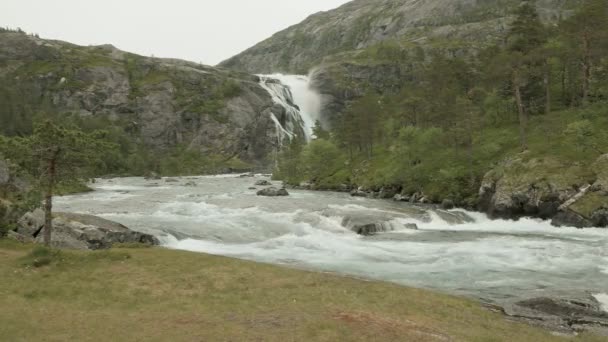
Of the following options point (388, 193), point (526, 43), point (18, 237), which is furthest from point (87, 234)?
point (526, 43)

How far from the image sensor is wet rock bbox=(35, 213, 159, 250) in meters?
30.5

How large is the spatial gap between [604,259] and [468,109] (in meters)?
39.1

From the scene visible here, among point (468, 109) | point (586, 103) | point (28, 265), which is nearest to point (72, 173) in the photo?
point (28, 265)

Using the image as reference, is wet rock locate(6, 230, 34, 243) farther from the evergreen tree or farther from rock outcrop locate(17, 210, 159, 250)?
the evergreen tree

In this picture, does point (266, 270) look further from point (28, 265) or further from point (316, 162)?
point (316, 162)

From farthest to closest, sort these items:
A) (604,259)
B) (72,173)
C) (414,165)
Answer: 1. (414,165)
2. (604,259)
3. (72,173)

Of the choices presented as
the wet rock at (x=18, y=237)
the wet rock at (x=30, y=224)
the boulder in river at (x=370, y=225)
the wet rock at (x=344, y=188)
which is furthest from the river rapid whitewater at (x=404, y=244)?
the wet rock at (x=344, y=188)

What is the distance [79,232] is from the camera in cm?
3191

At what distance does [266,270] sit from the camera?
75.7 ft

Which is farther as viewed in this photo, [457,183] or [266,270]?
[457,183]

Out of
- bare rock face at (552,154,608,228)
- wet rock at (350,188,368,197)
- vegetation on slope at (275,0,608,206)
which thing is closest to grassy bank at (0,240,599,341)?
bare rock face at (552,154,608,228)

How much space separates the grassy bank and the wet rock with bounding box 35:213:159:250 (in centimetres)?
655

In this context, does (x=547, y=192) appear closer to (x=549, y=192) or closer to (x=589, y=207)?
(x=549, y=192)

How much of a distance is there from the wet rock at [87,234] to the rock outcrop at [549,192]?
120ft
